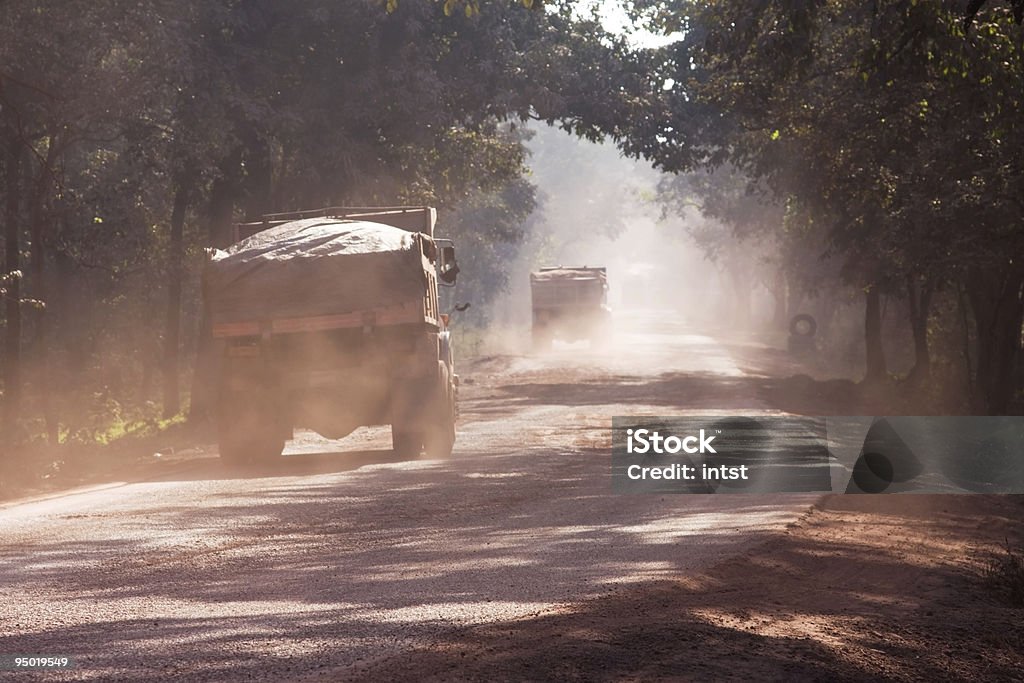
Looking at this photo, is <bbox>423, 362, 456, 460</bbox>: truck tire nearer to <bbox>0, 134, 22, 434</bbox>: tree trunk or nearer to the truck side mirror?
the truck side mirror

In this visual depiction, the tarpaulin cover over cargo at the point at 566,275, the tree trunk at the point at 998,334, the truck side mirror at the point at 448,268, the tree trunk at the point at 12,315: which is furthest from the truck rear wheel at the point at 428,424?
the tarpaulin cover over cargo at the point at 566,275

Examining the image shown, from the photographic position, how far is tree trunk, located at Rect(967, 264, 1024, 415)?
79.3 ft

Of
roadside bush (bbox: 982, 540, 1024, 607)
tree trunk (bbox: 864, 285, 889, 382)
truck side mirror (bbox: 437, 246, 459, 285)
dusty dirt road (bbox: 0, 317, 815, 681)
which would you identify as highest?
truck side mirror (bbox: 437, 246, 459, 285)

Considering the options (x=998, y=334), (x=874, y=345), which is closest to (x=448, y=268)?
(x=998, y=334)

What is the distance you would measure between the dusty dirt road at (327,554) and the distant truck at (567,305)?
33947mm

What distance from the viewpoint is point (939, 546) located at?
1049cm

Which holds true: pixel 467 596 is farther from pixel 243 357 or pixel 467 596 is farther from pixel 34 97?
pixel 34 97

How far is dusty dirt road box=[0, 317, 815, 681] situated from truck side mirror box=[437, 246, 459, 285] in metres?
2.51

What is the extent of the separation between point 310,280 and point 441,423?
2543mm

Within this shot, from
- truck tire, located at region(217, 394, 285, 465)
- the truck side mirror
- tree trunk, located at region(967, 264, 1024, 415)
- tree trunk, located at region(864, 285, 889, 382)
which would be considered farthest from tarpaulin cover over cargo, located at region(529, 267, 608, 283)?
truck tire, located at region(217, 394, 285, 465)

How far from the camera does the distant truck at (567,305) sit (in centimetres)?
5181

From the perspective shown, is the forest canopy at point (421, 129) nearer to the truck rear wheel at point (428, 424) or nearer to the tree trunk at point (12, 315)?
the tree trunk at point (12, 315)

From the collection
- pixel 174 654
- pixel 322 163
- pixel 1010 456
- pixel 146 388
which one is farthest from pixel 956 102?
pixel 146 388

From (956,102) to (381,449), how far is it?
919 centimetres
